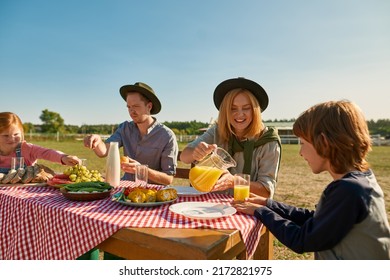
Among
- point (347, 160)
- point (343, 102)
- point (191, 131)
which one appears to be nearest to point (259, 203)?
point (347, 160)

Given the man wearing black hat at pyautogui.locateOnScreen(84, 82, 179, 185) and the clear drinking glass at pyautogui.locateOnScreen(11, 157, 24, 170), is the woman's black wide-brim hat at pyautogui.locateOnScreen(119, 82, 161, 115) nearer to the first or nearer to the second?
the man wearing black hat at pyautogui.locateOnScreen(84, 82, 179, 185)

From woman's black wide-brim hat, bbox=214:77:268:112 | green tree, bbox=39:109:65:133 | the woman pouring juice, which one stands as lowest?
the woman pouring juice

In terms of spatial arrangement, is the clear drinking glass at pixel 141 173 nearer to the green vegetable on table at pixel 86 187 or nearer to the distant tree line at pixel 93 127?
the green vegetable on table at pixel 86 187

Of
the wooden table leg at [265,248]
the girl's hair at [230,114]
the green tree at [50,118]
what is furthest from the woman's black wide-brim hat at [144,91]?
the green tree at [50,118]

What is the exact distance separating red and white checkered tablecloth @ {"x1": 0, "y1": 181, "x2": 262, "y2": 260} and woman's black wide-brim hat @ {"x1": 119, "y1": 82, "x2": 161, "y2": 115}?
1.45m

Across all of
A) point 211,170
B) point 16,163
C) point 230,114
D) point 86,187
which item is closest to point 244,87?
point 230,114

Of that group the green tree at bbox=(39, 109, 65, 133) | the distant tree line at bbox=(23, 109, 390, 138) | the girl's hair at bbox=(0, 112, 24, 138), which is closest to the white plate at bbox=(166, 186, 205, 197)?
the girl's hair at bbox=(0, 112, 24, 138)

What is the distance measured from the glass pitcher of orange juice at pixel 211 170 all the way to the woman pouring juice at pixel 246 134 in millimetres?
369

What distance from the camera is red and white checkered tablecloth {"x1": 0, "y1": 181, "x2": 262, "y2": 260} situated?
4.08ft

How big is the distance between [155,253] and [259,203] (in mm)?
656

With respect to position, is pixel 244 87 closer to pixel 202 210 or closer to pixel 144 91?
pixel 144 91

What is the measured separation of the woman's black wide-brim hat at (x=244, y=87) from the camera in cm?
234

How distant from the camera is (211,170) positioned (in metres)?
1.70
